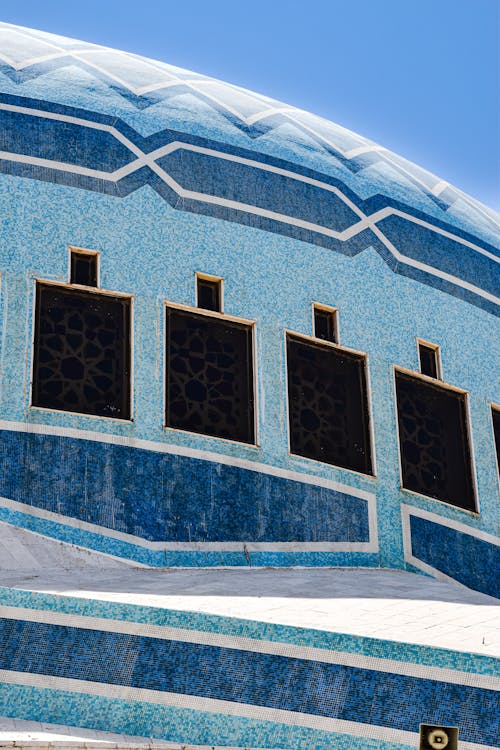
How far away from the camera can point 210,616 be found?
174 inches

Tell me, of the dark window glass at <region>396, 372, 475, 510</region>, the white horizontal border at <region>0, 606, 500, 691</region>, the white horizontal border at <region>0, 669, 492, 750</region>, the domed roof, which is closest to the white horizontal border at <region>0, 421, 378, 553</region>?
the dark window glass at <region>396, 372, 475, 510</region>

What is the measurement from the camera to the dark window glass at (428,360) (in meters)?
8.01

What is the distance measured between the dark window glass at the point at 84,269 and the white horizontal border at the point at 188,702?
9.79 feet

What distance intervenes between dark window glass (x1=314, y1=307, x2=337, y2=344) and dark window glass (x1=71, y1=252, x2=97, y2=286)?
141cm

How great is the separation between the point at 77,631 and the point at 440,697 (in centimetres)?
127

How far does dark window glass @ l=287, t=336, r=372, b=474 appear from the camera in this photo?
7.27 metres

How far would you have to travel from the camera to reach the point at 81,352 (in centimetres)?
677

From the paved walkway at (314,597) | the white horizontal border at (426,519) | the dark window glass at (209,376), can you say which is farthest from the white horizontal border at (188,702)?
the white horizontal border at (426,519)

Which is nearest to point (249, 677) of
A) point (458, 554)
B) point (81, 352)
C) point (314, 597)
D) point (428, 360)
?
point (314, 597)

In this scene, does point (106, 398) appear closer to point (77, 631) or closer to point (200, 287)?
point (200, 287)

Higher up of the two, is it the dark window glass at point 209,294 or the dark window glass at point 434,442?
the dark window glass at point 209,294

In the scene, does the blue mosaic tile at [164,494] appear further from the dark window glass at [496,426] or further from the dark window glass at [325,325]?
the dark window glass at [496,426]

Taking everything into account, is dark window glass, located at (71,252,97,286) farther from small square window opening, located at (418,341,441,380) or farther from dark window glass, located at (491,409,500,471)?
dark window glass, located at (491,409,500,471)

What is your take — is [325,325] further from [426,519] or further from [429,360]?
[426,519]
